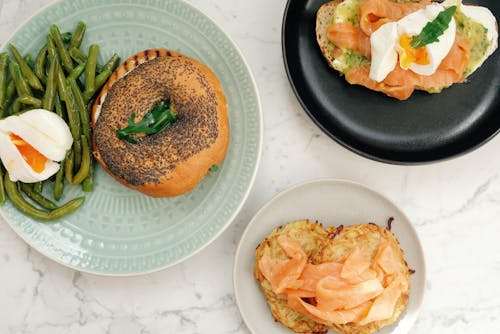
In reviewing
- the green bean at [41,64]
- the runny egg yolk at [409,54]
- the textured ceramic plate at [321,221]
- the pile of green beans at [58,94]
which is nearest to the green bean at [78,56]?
the pile of green beans at [58,94]

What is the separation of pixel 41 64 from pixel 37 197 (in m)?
0.63

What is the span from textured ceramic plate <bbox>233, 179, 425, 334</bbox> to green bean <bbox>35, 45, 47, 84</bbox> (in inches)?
48.2

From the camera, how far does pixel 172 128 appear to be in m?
2.64

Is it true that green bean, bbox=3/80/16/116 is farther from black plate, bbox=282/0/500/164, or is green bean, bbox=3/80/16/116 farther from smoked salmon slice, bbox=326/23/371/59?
smoked salmon slice, bbox=326/23/371/59

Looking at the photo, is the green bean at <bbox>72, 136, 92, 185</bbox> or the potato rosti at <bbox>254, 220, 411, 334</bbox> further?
the green bean at <bbox>72, 136, 92, 185</bbox>

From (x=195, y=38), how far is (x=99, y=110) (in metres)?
0.57

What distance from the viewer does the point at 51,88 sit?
108 inches

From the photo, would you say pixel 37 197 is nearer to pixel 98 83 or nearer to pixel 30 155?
pixel 30 155

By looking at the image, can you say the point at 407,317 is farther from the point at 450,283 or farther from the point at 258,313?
the point at 258,313

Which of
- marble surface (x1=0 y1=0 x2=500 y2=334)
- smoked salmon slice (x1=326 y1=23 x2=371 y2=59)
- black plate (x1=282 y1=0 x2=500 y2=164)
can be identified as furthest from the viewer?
marble surface (x1=0 y1=0 x2=500 y2=334)

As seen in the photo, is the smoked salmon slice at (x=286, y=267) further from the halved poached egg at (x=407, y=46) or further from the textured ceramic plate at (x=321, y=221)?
the halved poached egg at (x=407, y=46)

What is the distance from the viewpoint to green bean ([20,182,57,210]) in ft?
9.23

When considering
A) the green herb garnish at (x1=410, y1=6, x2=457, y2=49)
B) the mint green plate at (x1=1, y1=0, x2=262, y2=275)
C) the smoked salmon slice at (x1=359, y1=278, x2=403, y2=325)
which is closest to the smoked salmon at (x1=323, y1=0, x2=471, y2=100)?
the green herb garnish at (x1=410, y1=6, x2=457, y2=49)

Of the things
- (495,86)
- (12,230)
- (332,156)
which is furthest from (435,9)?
(12,230)
